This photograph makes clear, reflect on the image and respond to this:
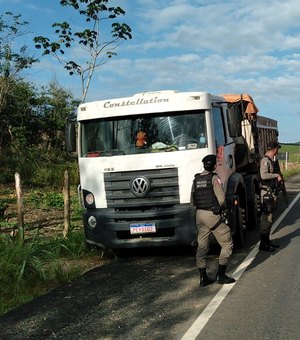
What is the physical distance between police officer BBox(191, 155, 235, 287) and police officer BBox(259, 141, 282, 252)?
1989mm

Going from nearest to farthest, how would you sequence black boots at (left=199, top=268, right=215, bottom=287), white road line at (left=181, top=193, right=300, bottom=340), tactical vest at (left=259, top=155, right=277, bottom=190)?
1. white road line at (left=181, top=193, right=300, bottom=340)
2. black boots at (left=199, top=268, right=215, bottom=287)
3. tactical vest at (left=259, top=155, right=277, bottom=190)

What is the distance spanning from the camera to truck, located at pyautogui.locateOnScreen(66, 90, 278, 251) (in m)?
7.57

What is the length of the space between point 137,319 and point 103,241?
2.97 metres

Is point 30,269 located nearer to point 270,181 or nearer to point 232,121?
point 232,121

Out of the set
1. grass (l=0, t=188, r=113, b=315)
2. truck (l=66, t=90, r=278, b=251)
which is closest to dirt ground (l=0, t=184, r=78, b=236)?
grass (l=0, t=188, r=113, b=315)

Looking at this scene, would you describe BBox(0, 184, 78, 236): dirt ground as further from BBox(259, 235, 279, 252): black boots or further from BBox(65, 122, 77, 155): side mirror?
BBox(259, 235, 279, 252): black boots

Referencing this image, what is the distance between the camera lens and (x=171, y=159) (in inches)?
298

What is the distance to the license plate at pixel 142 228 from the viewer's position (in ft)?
25.0

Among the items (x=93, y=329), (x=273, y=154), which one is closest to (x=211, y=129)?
(x=273, y=154)

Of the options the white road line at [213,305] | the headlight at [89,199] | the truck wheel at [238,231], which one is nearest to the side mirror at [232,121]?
the truck wheel at [238,231]

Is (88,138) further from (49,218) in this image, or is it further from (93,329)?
(49,218)

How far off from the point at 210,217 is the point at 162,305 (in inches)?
57.2

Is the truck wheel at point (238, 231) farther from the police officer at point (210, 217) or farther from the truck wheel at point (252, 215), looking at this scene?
the truck wheel at point (252, 215)

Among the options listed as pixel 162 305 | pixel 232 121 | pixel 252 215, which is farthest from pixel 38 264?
pixel 252 215
